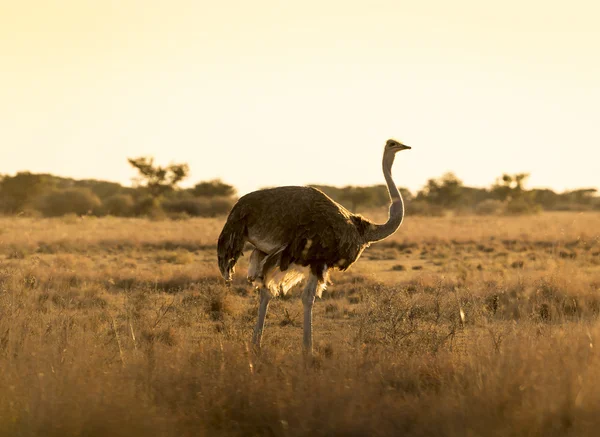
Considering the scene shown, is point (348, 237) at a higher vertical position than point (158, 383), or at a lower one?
higher

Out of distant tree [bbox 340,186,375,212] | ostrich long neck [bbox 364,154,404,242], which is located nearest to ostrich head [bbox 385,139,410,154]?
ostrich long neck [bbox 364,154,404,242]

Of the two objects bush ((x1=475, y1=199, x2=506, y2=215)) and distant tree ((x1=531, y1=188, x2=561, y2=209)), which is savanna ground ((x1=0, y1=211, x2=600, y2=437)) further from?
distant tree ((x1=531, y1=188, x2=561, y2=209))

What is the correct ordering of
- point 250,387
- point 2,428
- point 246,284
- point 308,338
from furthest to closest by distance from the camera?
1. point 246,284
2. point 308,338
3. point 250,387
4. point 2,428

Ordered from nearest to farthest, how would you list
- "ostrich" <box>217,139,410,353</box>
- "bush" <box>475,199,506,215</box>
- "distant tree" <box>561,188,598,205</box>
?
"ostrich" <box>217,139,410,353</box> → "bush" <box>475,199,506,215</box> → "distant tree" <box>561,188,598,205</box>

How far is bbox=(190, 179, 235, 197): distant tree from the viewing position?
220ft

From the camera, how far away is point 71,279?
14719 mm

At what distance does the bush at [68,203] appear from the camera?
55.8 meters

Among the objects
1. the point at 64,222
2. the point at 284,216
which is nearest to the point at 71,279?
the point at 284,216

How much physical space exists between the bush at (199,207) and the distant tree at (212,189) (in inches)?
320

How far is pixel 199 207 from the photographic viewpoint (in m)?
56.6

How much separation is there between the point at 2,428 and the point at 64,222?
114 feet

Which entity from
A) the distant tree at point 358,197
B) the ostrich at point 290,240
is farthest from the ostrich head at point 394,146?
the distant tree at point 358,197

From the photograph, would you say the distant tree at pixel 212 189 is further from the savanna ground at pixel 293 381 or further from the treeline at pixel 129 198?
the savanna ground at pixel 293 381

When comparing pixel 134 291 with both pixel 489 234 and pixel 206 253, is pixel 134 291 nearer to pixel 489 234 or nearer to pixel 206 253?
pixel 206 253
